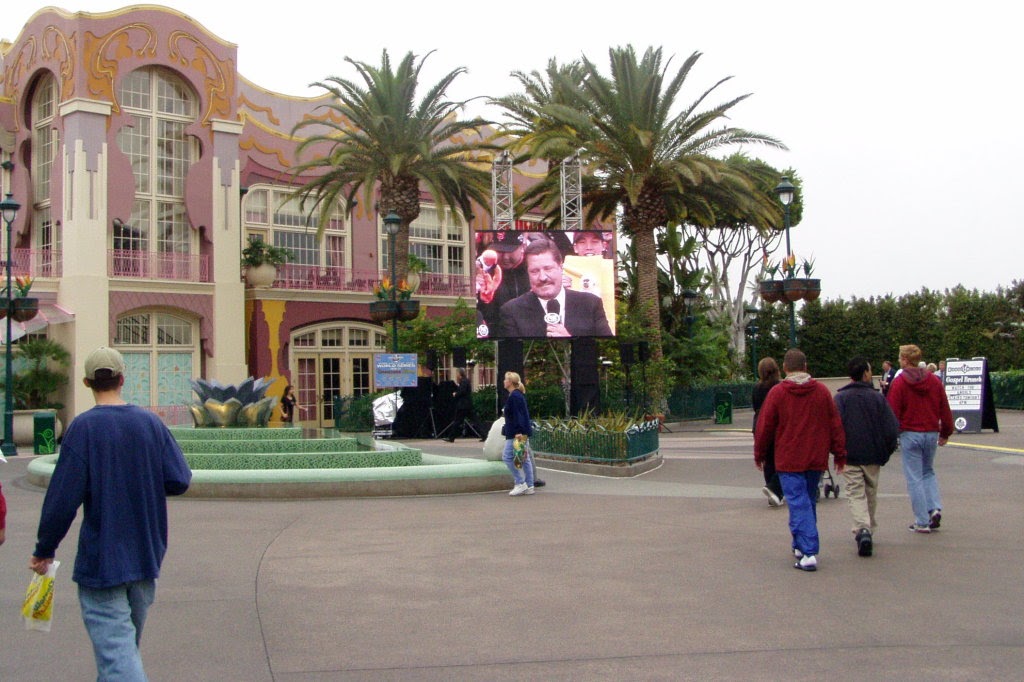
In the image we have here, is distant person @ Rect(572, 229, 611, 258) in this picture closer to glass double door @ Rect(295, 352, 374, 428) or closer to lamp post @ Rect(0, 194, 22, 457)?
lamp post @ Rect(0, 194, 22, 457)

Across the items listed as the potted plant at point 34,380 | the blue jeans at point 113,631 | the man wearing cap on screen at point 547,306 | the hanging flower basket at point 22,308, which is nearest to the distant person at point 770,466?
the blue jeans at point 113,631

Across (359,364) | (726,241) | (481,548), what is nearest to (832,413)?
(481,548)

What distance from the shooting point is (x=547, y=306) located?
25812 mm

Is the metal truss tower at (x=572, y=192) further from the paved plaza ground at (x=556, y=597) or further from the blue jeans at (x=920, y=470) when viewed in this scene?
the blue jeans at (x=920, y=470)

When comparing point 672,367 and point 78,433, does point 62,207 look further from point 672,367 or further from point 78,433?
point 78,433

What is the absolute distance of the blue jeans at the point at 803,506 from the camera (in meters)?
8.23

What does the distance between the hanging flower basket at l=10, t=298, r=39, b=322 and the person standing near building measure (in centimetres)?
2123

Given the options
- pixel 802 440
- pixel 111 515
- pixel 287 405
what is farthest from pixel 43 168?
pixel 111 515

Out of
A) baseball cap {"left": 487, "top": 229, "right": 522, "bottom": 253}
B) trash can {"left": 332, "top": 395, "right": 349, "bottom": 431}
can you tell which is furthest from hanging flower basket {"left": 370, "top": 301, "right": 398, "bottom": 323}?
trash can {"left": 332, "top": 395, "right": 349, "bottom": 431}

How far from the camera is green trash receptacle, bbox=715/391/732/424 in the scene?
35.4m

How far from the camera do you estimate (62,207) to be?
31.2m

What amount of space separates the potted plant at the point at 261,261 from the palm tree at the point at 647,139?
361 inches

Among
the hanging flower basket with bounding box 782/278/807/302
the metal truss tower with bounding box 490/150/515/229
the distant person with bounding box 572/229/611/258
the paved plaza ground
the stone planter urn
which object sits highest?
the metal truss tower with bounding box 490/150/515/229

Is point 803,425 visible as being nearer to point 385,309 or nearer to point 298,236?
point 385,309
